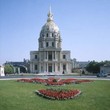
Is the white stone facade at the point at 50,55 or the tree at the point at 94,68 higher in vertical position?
the white stone facade at the point at 50,55

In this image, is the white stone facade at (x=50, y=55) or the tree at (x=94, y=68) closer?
the white stone facade at (x=50, y=55)

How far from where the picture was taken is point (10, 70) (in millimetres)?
100438

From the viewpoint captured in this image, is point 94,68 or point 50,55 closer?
point 50,55

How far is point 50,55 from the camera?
102m

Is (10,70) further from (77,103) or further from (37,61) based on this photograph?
(77,103)

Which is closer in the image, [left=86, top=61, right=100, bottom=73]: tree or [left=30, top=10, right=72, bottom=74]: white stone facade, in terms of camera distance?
[left=30, top=10, right=72, bottom=74]: white stone facade

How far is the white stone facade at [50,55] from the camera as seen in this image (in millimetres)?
100556

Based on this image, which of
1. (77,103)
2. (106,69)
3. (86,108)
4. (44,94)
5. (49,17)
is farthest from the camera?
(49,17)

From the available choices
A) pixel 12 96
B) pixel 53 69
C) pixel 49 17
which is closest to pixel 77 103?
pixel 12 96

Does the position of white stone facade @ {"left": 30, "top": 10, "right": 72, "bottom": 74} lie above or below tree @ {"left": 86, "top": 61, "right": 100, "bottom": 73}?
above

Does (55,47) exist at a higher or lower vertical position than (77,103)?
higher

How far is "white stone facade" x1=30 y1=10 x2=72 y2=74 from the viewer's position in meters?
101

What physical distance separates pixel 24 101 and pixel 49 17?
92746 millimetres

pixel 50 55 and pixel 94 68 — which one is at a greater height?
pixel 50 55
